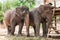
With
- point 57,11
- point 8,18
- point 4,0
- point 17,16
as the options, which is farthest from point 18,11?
point 4,0

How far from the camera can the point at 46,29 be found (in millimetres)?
9109

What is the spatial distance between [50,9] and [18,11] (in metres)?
1.35

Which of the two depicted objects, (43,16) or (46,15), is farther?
(43,16)

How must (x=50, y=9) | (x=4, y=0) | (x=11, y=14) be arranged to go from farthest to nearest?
1. (x=4, y=0)
2. (x=11, y=14)
3. (x=50, y=9)

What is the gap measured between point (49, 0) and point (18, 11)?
→ 1.78m

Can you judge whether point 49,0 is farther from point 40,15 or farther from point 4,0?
point 4,0

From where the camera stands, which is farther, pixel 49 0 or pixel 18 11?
pixel 49 0

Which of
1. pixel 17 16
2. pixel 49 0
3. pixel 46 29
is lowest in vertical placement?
pixel 46 29

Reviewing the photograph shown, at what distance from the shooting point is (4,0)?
2184 cm

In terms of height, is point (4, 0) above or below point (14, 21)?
above

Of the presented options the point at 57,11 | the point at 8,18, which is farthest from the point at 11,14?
the point at 57,11

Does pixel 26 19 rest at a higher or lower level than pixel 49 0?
lower

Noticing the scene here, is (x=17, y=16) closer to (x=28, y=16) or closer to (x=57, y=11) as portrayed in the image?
(x=28, y=16)

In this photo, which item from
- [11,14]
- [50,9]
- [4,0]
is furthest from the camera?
[4,0]
